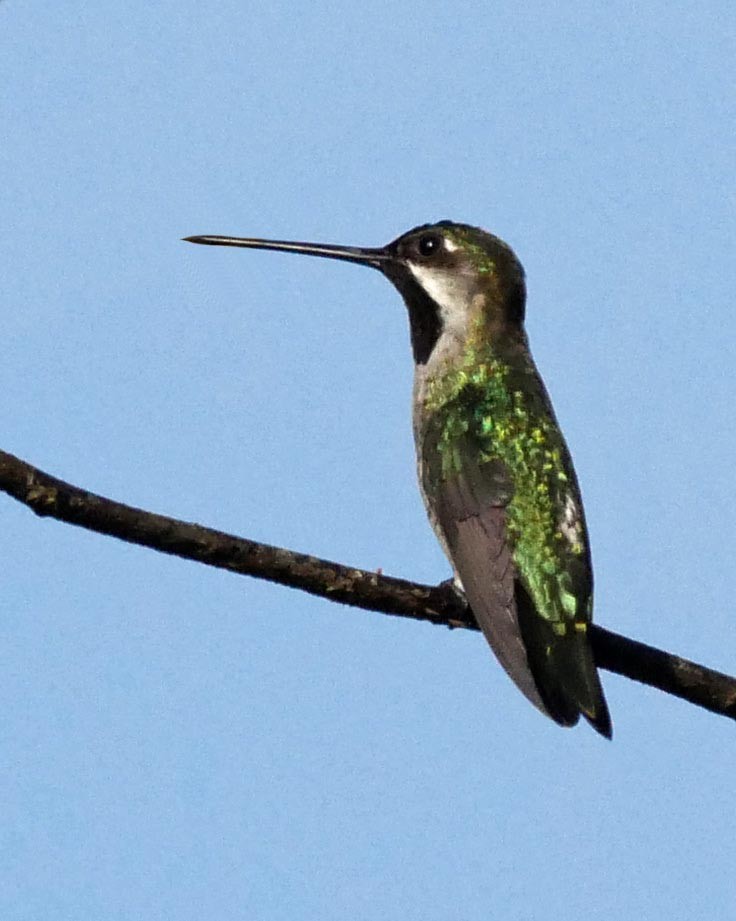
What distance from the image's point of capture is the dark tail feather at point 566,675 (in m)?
6.66

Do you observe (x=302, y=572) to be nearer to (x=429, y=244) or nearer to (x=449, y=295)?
(x=449, y=295)

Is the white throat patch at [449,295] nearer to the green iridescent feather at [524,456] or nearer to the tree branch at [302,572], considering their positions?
the green iridescent feather at [524,456]

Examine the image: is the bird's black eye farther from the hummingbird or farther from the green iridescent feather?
the green iridescent feather

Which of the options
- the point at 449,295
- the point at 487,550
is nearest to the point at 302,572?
the point at 487,550

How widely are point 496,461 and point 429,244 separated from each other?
76.5 inches

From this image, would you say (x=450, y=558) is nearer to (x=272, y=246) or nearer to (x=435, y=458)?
(x=435, y=458)

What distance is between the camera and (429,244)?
30.7 feet

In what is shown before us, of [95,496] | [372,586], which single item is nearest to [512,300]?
[372,586]

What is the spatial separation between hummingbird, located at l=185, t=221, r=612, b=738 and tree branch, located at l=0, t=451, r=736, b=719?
0.93 feet

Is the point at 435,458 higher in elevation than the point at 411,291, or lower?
lower

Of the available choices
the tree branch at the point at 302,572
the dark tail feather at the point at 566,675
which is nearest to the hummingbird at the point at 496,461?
the dark tail feather at the point at 566,675

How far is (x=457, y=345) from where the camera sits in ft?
29.2

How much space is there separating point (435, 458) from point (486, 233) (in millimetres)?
1875

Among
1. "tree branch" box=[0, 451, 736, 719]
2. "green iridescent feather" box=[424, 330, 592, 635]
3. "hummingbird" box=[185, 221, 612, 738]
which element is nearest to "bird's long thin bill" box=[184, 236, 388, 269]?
"hummingbird" box=[185, 221, 612, 738]
